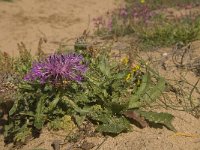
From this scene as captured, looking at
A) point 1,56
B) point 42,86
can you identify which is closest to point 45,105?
point 42,86

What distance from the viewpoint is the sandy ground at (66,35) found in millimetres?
3016

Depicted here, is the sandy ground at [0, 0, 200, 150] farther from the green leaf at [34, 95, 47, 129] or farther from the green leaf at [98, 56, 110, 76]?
the green leaf at [98, 56, 110, 76]

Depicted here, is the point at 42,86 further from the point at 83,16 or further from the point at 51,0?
the point at 51,0

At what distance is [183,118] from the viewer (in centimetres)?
330

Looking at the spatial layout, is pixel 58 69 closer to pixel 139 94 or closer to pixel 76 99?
pixel 76 99

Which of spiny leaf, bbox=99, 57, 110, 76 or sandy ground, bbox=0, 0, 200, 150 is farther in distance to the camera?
spiny leaf, bbox=99, 57, 110, 76

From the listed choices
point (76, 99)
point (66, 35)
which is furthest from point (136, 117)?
point (66, 35)

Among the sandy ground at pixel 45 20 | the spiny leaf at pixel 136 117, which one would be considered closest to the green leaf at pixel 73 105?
the spiny leaf at pixel 136 117

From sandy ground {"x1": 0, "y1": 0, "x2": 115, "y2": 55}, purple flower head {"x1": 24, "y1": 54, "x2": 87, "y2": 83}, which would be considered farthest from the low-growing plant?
sandy ground {"x1": 0, "y1": 0, "x2": 115, "y2": 55}

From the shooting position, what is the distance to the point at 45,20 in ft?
23.8

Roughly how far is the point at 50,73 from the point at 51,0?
595 centimetres

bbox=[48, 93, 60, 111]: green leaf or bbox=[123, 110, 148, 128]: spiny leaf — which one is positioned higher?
bbox=[48, 93, 60, 111]: green leaf

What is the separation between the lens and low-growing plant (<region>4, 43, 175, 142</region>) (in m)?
2.93

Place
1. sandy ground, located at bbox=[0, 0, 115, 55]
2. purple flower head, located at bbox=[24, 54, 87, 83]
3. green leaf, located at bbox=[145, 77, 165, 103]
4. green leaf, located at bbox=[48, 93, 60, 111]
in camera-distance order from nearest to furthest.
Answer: purple flower head, located at bbox=[24, 54, 87, 83], green leaf, located at bbox=[48, 93, 60, 111], green leaf, located at bbox=[145, 77, 165, 103], sandy ground, located at bbox=[0, 0, 115, 55]
